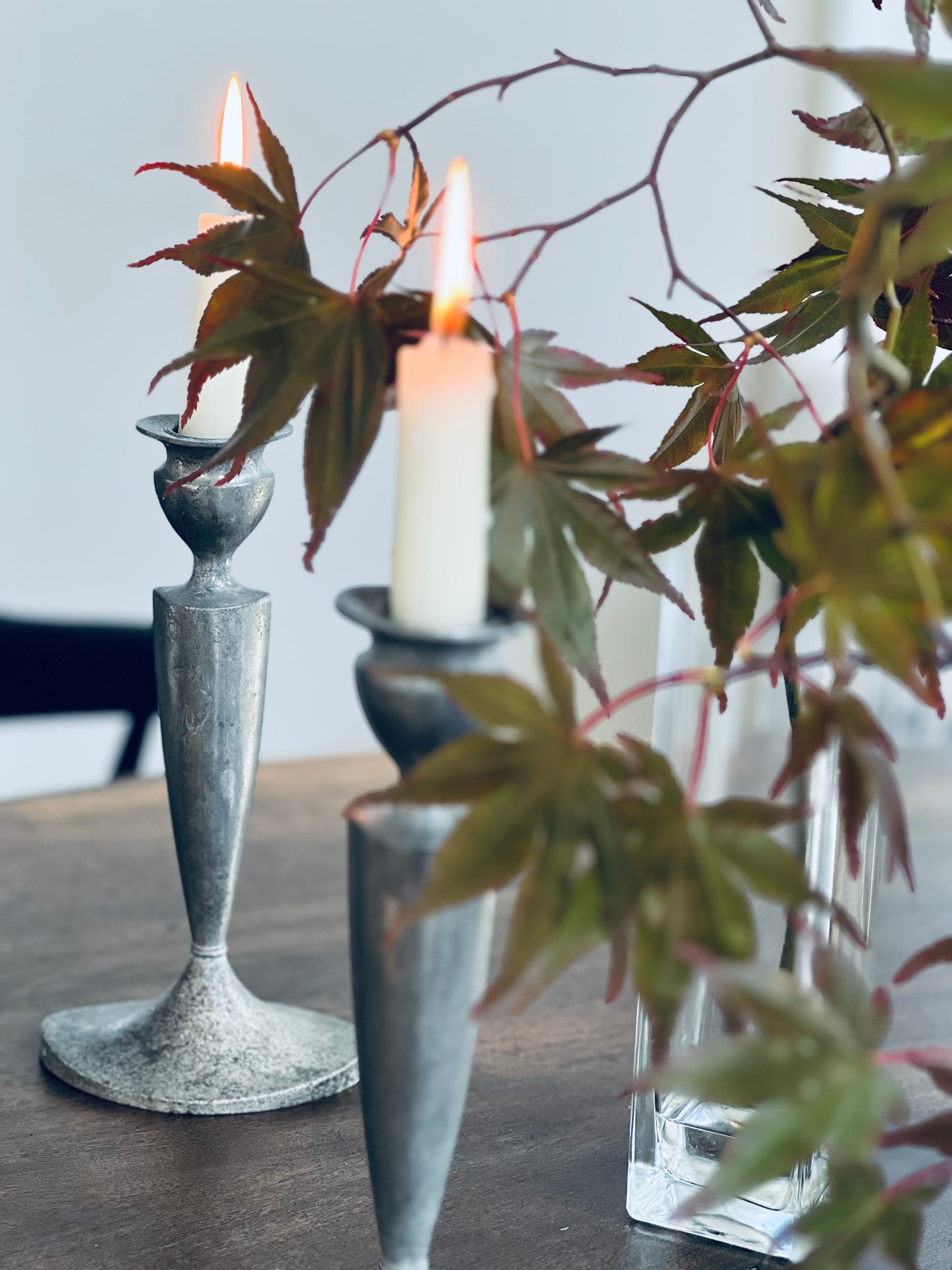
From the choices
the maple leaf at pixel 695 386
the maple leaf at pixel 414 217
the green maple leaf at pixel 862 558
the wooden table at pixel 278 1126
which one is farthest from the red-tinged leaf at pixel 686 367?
the wooden table at pixel 278 1126

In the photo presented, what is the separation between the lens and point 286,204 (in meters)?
0.45

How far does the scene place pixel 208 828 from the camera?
23.7 inches

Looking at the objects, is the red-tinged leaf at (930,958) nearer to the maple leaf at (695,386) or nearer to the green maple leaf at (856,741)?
the green maple leaf at (856,741)

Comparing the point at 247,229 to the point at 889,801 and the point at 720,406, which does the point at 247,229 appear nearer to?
the point at 720,406

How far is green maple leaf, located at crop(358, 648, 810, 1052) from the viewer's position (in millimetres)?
292

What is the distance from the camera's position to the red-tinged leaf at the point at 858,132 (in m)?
0.49

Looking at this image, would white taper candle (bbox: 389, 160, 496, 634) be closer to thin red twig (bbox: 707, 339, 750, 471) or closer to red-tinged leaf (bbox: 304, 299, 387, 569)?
red-tinged leaf (bbox: 304, 299, 387, 569)

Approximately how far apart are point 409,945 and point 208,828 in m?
0.28

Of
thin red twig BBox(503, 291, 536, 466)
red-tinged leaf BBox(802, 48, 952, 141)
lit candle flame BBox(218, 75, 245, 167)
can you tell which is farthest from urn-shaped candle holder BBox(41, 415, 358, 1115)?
red-tinged leaf BBox(802, 48, 952, 141)

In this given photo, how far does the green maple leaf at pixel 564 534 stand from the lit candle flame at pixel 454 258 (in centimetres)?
5

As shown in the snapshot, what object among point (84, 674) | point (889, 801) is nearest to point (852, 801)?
point (889, 801)

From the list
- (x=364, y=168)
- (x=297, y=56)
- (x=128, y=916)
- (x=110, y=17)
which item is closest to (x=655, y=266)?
(x=364, y=168)

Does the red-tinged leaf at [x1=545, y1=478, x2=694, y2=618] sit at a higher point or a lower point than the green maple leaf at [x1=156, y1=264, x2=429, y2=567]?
lower

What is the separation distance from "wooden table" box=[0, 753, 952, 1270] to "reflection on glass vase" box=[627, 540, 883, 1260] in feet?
0.04
